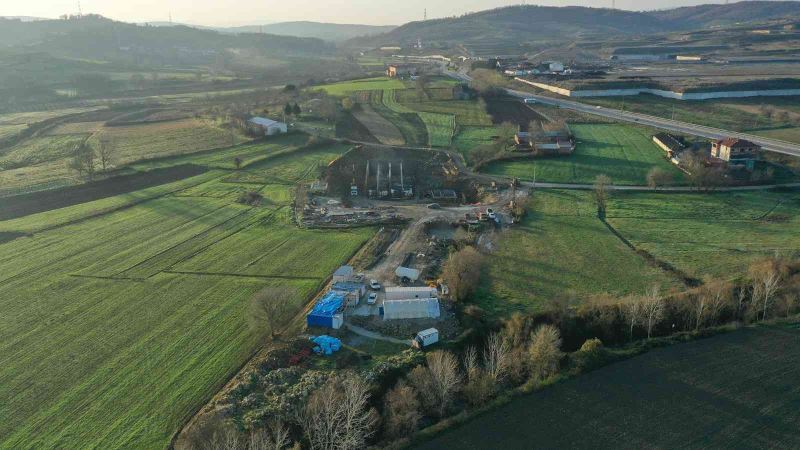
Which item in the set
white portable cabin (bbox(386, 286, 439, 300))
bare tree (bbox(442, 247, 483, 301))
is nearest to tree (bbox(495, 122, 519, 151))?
bare tree (bbox(442, 247, 483, 301))

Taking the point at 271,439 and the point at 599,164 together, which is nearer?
the point at 271,439

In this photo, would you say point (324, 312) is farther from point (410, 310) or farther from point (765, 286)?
point (765, 286)

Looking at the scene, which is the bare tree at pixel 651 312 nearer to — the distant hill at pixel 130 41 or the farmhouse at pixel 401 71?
the farmhouse at pixel 401 71

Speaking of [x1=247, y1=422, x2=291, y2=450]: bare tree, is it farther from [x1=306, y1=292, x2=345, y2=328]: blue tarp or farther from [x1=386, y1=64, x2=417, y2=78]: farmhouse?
[x1=386, y1=64, x2=417, y2=78]: farmhouse

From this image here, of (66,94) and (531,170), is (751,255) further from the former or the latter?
(66,94)

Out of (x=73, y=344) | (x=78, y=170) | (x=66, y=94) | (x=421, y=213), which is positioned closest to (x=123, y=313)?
(x=73, y=344)

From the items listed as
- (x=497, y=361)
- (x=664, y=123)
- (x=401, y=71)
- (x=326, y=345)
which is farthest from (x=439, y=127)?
(x=497, y=361)
